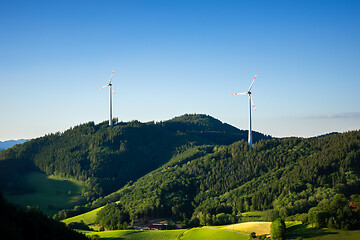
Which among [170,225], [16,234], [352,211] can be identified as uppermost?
[16,234]

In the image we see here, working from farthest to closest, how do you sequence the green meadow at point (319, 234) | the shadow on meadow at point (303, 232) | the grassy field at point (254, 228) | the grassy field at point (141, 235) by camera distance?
the grassy field at point (141, 235) < the grassy field at point (254, 228) < the shadow on meadow at point (303, 232) < the green meadow at point (319, 234)

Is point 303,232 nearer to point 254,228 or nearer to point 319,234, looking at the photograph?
point 319,234

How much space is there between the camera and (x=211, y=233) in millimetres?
137000

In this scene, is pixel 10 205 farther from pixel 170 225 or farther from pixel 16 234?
pixel 170 225

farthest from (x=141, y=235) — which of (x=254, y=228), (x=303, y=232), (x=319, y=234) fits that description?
(x=319, y=234)

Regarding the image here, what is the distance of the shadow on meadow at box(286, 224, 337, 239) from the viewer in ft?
377

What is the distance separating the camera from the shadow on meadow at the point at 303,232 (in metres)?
115

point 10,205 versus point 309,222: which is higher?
point 10,205

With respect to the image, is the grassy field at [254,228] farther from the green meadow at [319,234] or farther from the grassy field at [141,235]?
the grassy field at [141,235]

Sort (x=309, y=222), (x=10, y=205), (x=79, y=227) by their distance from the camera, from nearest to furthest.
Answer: (x=10, y=205), (x=309, y=222), (x=79, y=227)

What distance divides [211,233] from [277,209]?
62.4m

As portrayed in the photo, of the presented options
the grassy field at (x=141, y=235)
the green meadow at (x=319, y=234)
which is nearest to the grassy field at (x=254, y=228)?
the green meadow at (x=319, y=234)

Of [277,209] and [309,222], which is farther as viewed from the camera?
[277,209]

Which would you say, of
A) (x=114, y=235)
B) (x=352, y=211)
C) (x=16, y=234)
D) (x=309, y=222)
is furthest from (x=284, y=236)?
(x=16, y=234)
